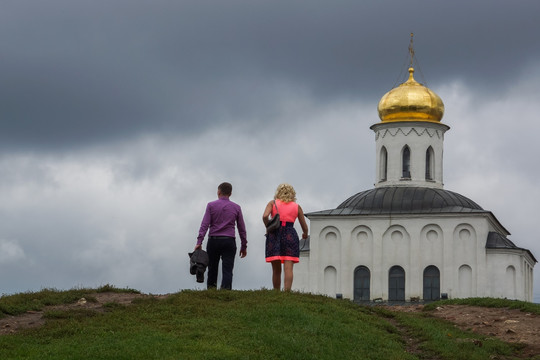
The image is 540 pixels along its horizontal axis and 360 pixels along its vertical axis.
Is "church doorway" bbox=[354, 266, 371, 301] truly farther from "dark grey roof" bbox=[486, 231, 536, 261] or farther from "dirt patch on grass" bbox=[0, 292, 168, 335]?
"dirt patch on grass" bbox=[0, 292, 168, 335]

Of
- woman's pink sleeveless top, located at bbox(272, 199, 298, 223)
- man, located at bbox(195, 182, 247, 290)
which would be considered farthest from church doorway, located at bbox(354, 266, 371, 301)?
man, located at bbox(195, 182, 247, 290)

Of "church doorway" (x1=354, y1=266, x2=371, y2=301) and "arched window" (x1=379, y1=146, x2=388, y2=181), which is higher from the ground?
"arched window" (x1=379, y1=146, x2=388, y2=181)

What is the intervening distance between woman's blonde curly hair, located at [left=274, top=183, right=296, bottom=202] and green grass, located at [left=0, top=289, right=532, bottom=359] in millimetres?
1724

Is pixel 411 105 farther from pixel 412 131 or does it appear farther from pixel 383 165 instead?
pixel 383 165

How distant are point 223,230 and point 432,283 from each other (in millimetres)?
28192

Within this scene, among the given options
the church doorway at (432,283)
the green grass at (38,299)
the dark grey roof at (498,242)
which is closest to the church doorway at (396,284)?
the church doorway at (432,283)

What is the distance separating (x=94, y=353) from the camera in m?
16.7

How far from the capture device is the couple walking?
21.5 metres

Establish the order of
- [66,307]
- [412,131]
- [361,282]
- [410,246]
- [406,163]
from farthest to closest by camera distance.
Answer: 1. [412,131]
2. [406,163]
3. [361,282]
4. [410,246]
5. [66,307]

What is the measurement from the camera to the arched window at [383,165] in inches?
2068

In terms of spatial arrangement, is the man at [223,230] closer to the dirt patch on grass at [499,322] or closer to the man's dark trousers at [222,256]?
the man's dark trousers at [222,256]

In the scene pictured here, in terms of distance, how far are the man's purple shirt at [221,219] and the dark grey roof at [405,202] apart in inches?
1107

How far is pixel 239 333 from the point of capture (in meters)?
18.1

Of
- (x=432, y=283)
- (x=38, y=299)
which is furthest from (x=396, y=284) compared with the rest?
(x=38, y=299)
